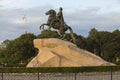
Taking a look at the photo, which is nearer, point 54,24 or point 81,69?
point 81,69

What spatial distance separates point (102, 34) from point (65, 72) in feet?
143

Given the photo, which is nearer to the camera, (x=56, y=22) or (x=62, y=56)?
(x=62, y=56)

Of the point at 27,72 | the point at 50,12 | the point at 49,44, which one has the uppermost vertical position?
the point at 50,12

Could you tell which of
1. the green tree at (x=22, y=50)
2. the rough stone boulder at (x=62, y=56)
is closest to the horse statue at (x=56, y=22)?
the rough stone boulder at (x=62, y=56)

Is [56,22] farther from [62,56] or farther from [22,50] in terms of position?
[22,50]

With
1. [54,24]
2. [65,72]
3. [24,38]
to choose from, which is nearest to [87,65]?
[65,72]

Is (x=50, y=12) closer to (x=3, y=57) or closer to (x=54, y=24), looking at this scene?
(x=54, y=24)

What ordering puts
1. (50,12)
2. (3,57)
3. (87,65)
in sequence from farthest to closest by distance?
(3,57) → (50,12) → (87,65)

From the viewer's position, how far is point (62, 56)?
31656 mm

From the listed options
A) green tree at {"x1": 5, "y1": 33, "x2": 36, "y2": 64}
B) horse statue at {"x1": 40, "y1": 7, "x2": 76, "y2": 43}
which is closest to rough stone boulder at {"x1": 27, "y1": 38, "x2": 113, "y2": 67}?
horse statue at {"x1": 40, "y1": 7, "x2": 76, "y2": 43}

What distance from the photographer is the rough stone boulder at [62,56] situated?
31.3 m

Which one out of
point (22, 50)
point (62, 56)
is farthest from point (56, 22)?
point (22, 50)

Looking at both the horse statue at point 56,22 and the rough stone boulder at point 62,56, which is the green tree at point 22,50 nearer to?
the horse statue at point 56,22

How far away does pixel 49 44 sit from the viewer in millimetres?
32375
